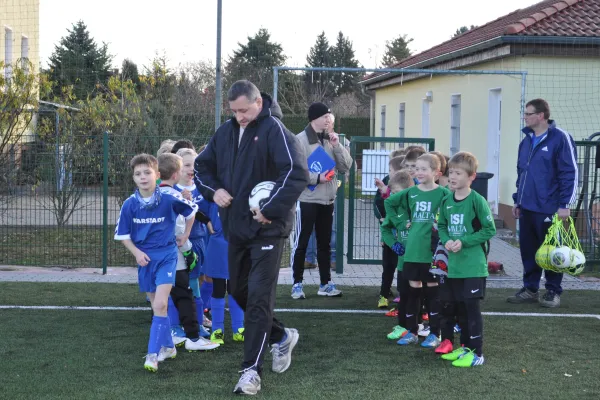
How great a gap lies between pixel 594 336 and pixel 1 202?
321 inches

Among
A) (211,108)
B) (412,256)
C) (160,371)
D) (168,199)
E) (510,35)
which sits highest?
(510,35)

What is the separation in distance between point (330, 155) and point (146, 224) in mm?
2930

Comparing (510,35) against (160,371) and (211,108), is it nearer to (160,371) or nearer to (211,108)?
(211,108)

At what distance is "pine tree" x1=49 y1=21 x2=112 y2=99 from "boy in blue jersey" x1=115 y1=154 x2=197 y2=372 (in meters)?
21.3

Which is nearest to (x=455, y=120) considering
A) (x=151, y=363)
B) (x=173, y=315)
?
(x=173, y=315)

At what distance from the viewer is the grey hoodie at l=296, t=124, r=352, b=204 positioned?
800cm

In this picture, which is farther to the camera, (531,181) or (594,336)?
(531,181)

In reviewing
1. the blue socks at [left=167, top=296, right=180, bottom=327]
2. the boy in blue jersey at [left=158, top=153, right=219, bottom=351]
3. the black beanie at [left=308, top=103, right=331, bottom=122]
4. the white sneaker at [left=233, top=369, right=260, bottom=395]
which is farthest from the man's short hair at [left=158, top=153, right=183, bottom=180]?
the black beanie at [left=308, top=103, right=331, bottom=122]

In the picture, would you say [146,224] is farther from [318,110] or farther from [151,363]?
[318,110]

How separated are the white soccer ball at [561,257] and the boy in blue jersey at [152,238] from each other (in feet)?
12.6

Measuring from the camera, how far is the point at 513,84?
14281 millimetres

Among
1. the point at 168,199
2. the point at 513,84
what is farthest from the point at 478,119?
the point at 168,199

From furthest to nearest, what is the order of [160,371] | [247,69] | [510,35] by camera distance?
[247,69] < [510,35] < [160,371]

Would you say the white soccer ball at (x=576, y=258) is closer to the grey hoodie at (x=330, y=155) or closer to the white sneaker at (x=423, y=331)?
the white sneaker at (x=423, y=331)
